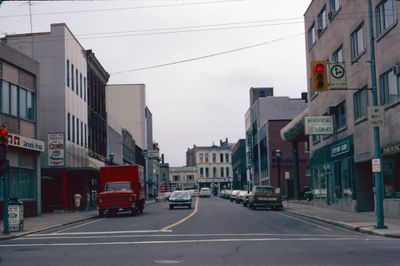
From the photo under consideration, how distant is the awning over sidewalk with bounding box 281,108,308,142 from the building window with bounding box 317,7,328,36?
845 cm

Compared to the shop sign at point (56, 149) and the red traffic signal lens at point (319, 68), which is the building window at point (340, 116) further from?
the shop sign at point (56, 149)

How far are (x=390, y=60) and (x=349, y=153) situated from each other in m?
9.23

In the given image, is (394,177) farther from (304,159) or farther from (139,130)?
(139,130)

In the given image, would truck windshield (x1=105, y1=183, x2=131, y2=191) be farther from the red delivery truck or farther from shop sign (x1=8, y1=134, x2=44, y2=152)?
shop sign (x1=8, y1=134, x2=44, y2=152)

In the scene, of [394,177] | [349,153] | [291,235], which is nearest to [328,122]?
[349,153]

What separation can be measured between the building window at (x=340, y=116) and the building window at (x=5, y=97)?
65.4ft

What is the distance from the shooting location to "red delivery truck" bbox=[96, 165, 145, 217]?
3653 cm

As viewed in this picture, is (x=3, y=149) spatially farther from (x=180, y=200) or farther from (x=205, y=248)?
(x=180, y=200)

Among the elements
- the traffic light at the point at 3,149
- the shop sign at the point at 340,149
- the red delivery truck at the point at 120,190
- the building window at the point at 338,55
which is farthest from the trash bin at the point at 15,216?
the building window at the point at 338,55

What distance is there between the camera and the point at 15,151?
A: 3675cm

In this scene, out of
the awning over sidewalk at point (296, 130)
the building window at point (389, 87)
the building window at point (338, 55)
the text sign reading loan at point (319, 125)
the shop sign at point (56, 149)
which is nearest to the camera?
the building window at point (389, 87)

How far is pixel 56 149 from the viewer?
4400cm

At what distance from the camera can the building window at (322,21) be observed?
4309cm

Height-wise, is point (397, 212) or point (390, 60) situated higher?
point (390, 60)
